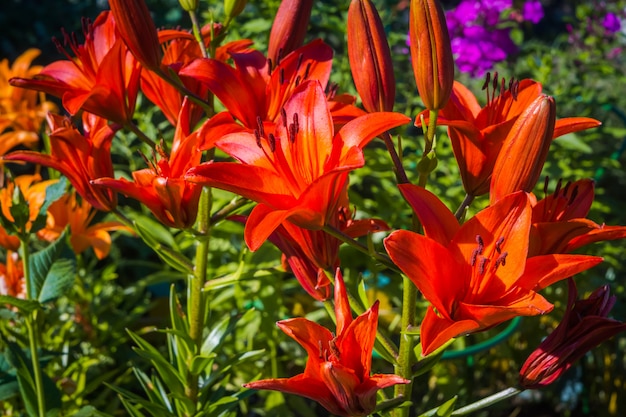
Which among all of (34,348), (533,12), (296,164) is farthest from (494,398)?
(533,12)

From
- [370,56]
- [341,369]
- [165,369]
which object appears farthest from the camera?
[165,369]

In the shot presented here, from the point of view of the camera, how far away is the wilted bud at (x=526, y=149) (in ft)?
2.14

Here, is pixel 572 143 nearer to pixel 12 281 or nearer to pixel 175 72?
pixel 175 72

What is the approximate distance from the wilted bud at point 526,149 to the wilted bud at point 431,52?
0.30 ft

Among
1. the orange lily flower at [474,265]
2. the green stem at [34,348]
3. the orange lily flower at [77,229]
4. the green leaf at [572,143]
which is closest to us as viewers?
the orange lily flower at [474,265]

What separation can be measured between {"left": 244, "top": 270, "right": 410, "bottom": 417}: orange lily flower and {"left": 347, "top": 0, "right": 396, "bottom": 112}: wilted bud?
0.23 metres

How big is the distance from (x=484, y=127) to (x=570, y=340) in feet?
0.78

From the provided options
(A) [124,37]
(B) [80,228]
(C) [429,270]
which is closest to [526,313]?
(C) [429,270]

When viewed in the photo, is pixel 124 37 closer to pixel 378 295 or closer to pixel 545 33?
pixel 378 295

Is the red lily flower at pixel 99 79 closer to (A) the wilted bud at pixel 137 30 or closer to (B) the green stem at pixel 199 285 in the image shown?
(A) the wilted bud at pixel 137 30

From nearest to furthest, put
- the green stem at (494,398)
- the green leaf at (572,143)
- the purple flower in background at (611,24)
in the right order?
the green stem at (494,398) < the green leaf at (572,143) < the purple flower in background at (611,24)

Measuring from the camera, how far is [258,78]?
0.86m

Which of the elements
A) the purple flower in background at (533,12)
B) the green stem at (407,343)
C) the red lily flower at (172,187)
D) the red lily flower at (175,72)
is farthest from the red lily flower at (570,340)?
the purple flower in background at (533,12)

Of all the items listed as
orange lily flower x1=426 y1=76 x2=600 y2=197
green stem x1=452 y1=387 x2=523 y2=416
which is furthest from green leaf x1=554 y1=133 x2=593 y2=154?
green stem x1=452 y1=387 x2=523 y2=416
